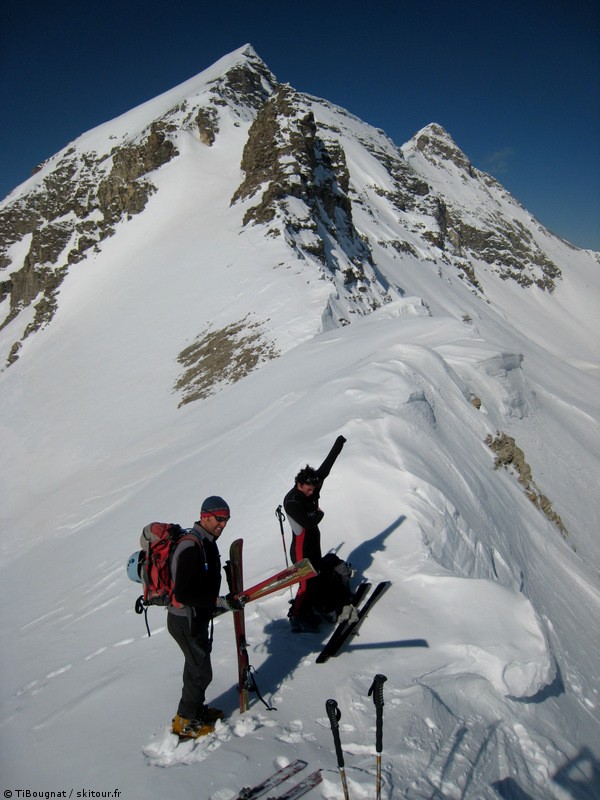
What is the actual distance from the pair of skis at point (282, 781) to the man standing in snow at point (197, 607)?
631mm

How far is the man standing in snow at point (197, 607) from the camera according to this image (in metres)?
3.40

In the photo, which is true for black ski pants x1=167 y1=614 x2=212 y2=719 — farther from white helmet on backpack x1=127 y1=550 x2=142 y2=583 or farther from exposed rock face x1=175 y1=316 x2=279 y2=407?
exposed rock face x1=175 y1=316 x2=279 y2=407

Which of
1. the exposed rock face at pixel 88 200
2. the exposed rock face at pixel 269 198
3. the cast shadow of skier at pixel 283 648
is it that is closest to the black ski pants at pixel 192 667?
the cast shadow of skier at pixel 283 648

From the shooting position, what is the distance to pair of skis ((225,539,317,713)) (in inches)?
147

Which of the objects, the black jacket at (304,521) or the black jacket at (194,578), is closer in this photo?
the black jacket at (194,578)

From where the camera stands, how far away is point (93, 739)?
12.0ft

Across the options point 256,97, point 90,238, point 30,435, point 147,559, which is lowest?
point 147,559

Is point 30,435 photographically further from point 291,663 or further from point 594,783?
point 594,783

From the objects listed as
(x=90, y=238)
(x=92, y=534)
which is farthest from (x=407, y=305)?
(x=90, y=238)

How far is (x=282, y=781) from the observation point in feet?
10.1

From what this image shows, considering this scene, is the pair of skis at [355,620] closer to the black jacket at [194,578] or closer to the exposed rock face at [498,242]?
the black jacket at [194,578]

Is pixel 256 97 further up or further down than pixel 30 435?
further up

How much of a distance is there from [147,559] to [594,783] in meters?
3.46

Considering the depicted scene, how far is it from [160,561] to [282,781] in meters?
1.51
